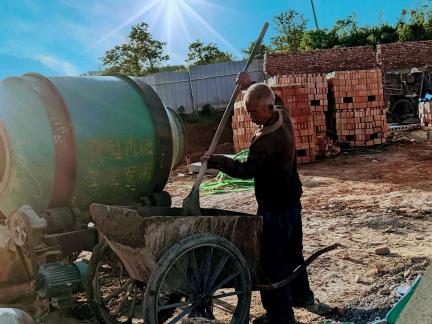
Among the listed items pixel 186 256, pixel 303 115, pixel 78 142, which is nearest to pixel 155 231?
pixel 186 256

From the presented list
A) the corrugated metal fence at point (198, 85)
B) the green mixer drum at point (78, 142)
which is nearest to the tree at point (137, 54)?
the corrugated metal fence at point (198, 85)

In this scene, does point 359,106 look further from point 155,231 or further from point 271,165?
point 155,231

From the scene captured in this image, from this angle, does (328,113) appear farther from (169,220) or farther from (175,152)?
(169,220)

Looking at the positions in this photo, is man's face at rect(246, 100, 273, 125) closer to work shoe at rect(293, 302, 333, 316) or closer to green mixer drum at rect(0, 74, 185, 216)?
green mixer drum at rect(0, 74, 185, 216)

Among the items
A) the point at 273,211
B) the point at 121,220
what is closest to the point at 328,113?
the point at 273,211

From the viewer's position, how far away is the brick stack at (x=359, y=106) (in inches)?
526

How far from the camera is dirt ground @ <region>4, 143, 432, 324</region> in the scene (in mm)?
4023

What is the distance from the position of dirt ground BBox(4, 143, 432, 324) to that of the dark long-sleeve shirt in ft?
3.23

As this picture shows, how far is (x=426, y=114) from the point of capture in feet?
50.1

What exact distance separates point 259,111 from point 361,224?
3.56m

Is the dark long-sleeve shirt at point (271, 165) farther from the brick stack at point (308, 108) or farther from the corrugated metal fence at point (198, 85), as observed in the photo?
the corrugated metal fence at point (198, 85)

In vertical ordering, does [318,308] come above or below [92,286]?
below

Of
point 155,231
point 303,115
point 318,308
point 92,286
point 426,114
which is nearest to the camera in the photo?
point 155,231

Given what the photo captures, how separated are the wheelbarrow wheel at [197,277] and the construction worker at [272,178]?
1.44 feet
